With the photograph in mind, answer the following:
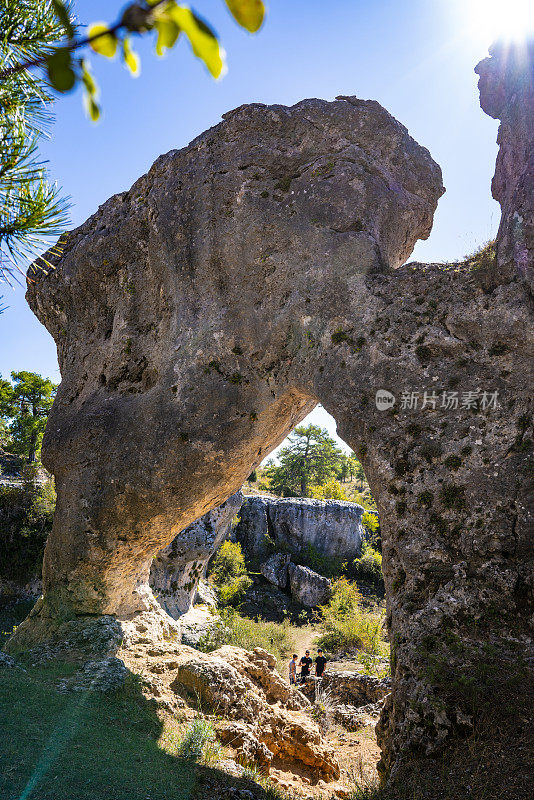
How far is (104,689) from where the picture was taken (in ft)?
21.6

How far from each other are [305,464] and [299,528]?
1187 centimetres

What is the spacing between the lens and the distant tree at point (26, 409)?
24.8m

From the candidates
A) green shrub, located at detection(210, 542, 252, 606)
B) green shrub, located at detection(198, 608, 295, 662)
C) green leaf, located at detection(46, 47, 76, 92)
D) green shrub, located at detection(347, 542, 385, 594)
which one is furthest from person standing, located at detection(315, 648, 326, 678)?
green shrub, located at detection(347, 542, 385, 594)

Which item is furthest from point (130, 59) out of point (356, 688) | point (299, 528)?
point (299, 528)

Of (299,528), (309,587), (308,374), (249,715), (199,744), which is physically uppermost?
(308,374)

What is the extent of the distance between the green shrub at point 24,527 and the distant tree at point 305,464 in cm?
2230

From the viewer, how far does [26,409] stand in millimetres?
25906

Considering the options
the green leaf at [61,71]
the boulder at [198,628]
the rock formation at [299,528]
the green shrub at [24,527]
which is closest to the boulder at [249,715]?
the boulder at [198,628]

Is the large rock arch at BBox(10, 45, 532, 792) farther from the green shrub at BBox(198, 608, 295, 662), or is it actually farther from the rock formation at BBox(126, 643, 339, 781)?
the green shrub at BBox(198, 608, 295, 662)

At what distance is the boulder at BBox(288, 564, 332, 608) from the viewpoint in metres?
22.4

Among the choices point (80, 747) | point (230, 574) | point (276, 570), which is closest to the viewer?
point (80, 747)

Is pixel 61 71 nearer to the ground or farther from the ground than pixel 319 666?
farther from the ground

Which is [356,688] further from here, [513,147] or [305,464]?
[305,464]

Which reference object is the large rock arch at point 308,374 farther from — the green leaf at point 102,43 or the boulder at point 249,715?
the green leaf at point 102,43
